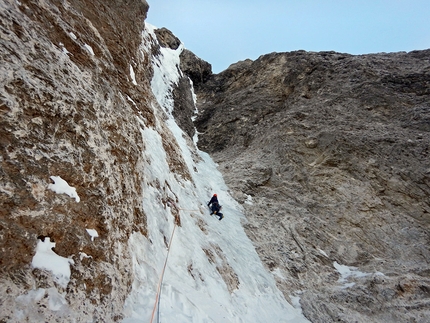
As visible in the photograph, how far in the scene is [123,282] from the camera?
449 cm

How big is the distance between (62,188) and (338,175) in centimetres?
1632

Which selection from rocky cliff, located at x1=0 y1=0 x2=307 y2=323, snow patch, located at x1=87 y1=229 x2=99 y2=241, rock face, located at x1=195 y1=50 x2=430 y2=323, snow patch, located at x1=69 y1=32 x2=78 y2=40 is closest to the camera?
rocky cliff, located at x1=0 y1=0 x2=307 y2=323

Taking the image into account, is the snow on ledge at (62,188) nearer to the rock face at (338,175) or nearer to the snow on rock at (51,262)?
the snow on rock at (51,262)

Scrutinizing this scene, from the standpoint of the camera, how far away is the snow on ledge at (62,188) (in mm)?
4008

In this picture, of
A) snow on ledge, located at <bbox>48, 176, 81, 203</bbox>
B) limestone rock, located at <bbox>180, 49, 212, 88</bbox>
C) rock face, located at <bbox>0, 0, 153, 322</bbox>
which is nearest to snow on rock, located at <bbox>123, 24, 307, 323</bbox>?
rock face, located at <bbox>0, 0, 153, 322</bbox>

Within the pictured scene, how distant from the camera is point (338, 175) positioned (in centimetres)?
1705

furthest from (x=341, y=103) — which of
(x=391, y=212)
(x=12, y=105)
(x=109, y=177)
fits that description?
(x=12, y=105)

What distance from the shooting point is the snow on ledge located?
4.01 metres

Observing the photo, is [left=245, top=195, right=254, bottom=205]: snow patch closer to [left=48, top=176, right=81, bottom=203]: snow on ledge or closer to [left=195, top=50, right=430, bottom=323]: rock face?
[left=195, top=50, right=430, bottom=323]: rock face

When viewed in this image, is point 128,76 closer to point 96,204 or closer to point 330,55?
point 96,204

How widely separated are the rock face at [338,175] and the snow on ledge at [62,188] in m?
8.08

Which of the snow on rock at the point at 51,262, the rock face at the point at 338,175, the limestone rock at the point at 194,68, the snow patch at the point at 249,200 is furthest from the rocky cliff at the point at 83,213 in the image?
the limestone rock at the point at 194,68

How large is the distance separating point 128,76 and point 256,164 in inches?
419

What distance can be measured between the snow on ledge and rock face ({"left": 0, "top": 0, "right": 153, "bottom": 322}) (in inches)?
2.8
